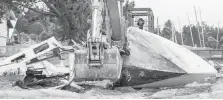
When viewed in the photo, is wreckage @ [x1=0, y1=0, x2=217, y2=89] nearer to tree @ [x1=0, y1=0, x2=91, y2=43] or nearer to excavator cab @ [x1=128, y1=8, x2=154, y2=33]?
excavator cab @ [x1=128, y1=8, x2=154, y2=33]

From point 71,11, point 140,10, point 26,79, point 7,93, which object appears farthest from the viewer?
point 71,11

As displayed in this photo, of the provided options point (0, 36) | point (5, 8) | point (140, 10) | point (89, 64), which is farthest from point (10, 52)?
point (89, 64)

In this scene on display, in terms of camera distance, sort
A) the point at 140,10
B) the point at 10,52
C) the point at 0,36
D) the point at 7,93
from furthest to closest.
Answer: the point at 0,36 → the point at 10,52 → the point at 140,10 → the point at 7,93

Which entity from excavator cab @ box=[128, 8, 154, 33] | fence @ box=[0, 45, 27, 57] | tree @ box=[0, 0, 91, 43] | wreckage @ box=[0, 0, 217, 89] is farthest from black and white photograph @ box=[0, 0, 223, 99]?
fence @ box=[0, 45, 27, 57]

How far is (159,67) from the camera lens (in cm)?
955

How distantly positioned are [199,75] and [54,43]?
3.11 m

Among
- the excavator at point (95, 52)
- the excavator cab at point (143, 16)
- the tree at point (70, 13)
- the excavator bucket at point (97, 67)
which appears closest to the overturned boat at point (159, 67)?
the excavator at point (95, 52)

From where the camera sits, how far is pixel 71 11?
21.4 meters

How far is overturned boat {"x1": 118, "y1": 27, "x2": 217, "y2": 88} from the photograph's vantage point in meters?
9.48

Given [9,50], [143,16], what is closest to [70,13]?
[143,16]

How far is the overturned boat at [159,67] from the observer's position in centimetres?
948

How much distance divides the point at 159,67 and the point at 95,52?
6.46 feet

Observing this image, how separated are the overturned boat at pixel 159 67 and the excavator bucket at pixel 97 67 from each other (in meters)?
1.29

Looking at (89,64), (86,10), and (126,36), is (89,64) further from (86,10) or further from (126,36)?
(86,10)
